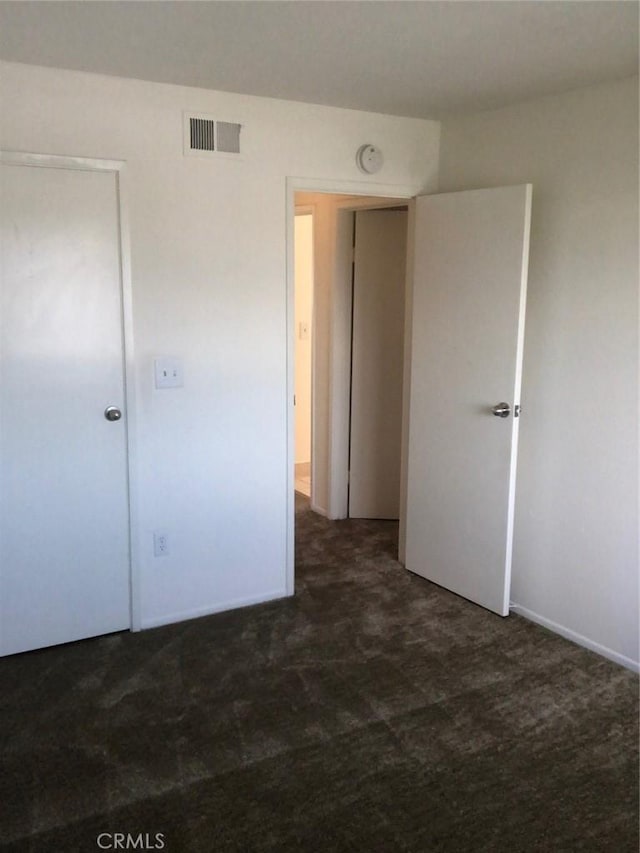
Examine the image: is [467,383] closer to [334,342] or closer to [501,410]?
[501,410]

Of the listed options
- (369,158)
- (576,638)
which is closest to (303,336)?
(369,158)

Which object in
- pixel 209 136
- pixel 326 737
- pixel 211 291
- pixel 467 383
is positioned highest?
pixel 209 136

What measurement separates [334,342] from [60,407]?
2116 millimetres

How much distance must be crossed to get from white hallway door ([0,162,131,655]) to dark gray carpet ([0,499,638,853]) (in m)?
0.25

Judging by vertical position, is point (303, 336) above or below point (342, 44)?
below

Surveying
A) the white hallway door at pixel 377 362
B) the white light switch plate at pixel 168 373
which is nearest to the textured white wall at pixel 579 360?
the white hallway door at pixel 377 362

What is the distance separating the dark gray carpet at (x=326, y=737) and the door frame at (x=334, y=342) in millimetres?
702

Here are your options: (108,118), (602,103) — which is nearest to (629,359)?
(602,103)

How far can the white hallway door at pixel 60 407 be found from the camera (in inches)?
110

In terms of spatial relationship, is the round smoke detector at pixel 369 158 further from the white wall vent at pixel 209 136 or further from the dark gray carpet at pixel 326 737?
the dark gray carpet at pixel 326 737

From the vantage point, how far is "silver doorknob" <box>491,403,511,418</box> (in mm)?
3238

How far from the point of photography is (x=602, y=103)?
286cm

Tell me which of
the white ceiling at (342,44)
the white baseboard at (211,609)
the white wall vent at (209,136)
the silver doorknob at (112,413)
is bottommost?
the white baseboard at (211,609)

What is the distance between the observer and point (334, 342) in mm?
4625
